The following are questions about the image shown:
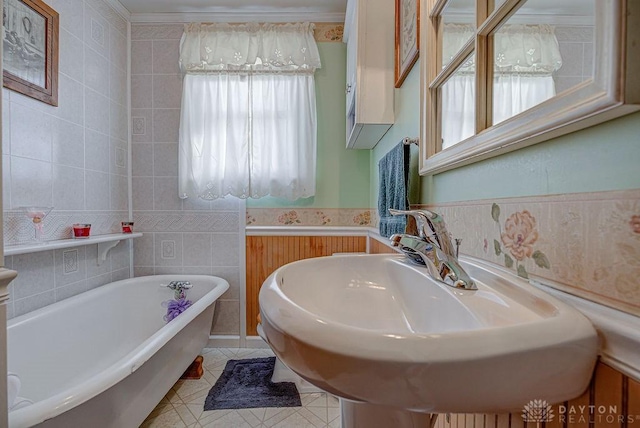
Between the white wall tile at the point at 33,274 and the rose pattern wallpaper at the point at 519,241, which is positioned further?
the white wall tile at the point at 33,274

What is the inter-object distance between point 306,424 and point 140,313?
142 cm

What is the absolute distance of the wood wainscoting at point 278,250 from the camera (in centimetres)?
231

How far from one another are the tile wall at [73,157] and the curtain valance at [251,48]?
549mm

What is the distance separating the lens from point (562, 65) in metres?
0.45

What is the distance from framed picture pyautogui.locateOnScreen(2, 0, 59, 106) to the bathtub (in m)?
1.16

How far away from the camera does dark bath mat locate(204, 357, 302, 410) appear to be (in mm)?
1593

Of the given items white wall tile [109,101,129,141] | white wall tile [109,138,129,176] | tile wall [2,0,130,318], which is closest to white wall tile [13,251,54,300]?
tile wall [2,0,130,318]

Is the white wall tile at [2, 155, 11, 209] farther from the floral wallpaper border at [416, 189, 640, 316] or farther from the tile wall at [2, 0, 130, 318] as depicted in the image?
the floral wallpaper border at [416, 189, 640, 316]

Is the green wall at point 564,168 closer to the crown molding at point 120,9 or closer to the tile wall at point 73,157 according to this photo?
the tile wall at point 73,157

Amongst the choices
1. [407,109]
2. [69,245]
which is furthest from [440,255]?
[69,245]

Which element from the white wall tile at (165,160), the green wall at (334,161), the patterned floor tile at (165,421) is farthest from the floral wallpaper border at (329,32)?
the patterned floor tile at (165,421)

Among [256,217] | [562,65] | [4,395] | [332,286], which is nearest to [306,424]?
[332,286]

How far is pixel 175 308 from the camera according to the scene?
6.50 feet

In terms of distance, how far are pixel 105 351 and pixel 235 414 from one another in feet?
3.11
